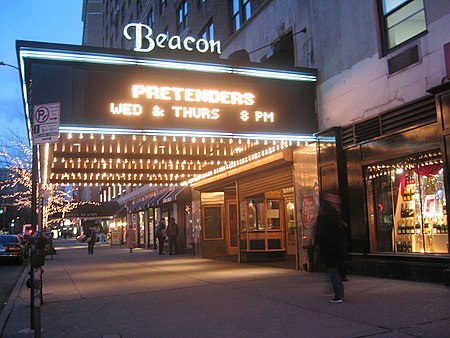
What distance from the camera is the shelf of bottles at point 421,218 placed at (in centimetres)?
977

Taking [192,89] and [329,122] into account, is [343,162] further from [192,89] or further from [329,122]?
[192,89]

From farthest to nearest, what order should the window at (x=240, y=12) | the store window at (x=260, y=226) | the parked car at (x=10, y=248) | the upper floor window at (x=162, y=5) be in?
the upper floor window at (x=162, y=5), the parked car at (x=10, y=248), the window at (x=240, y=12), the store window at (x=260, y=226)

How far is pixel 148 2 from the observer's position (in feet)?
116

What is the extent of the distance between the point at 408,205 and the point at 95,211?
42169 mm

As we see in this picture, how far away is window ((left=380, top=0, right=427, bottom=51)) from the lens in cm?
997

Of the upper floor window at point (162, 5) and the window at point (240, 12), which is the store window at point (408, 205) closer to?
the window at point (240, 12)

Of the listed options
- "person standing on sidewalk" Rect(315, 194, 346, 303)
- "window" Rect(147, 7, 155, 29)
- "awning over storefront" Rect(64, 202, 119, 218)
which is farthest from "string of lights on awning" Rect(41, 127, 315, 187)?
"awning over storefront" Rect(64, 202, 119, 218)

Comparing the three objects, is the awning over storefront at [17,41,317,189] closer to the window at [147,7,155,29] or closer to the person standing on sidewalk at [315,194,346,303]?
the person standing on sidewalk at [315,194,346,303]

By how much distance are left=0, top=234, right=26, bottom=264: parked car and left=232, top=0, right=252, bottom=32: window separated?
1433 centimetres

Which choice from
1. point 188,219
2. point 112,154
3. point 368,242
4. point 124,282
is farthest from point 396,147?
point 188,219

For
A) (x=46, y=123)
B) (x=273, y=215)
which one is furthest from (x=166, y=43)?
(x=273, y=215)

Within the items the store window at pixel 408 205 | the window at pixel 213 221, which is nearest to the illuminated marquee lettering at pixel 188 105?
the store window at pixel 408 205

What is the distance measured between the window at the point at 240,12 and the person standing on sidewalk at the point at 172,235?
32.5 feet

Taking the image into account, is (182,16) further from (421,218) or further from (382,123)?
(421,218)
